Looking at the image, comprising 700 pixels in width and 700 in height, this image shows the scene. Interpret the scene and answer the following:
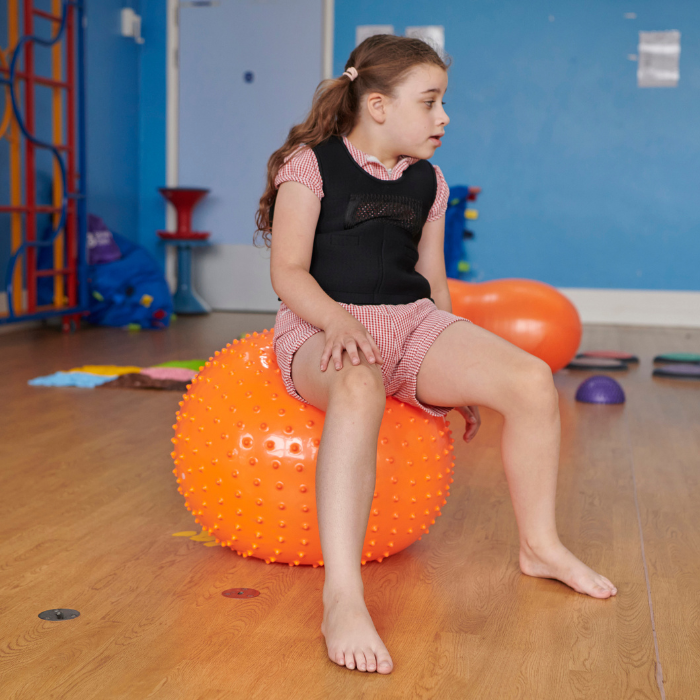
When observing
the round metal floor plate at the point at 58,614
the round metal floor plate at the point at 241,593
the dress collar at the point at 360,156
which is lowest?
the round metal floor plate at the point at 241,593

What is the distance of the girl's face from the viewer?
140cm

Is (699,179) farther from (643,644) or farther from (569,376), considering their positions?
(643,644)

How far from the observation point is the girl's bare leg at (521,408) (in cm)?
127

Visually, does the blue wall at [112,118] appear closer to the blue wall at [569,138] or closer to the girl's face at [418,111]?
the blue wall at [569,138]

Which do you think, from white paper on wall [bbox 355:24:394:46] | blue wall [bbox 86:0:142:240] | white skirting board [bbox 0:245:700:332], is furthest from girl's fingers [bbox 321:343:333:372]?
white paper on wall [bbox 355:24:394:46]

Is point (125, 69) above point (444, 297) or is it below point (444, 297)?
above

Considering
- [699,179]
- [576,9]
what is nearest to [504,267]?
[699,179]

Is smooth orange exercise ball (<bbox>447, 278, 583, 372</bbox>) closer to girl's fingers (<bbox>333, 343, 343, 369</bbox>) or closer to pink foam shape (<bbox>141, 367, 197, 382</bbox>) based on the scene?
pink foam shape (<bbox>141, 367, 197, 382</bbox>)

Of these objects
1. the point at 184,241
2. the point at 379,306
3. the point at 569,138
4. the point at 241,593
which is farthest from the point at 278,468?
the point at 569,138

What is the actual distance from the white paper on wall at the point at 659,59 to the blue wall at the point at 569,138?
0.15ft

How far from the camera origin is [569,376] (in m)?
3.40

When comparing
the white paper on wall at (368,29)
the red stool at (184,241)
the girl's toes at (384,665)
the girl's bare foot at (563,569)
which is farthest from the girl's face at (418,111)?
the white paper on wall at (368,29)

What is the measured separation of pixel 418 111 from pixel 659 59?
4490mm

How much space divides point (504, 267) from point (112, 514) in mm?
4305
